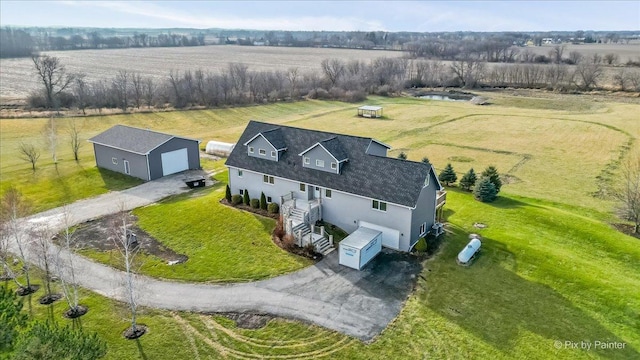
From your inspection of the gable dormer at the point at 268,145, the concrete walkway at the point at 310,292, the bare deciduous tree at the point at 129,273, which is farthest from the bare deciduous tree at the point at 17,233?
the gable dormer at the point at 268,145

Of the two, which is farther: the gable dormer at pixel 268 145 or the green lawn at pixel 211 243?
the gable dormer at pixel 268 145

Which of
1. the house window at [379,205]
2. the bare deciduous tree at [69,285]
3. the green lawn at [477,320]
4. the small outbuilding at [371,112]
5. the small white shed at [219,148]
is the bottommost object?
the green lawn at [477,320]

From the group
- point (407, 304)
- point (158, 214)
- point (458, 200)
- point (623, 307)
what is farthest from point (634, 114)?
point (158, 214)

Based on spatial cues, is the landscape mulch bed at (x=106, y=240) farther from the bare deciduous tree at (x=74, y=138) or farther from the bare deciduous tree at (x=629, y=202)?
the bare deciduous tree at (x=629, y=202)

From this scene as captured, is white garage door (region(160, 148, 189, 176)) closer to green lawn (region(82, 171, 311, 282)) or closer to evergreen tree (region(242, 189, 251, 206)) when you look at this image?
green lawn (region(82, 171, 311, 282))

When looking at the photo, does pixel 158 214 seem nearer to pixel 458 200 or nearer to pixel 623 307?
pixel 458 200

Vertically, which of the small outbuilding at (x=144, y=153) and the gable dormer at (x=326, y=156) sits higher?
the gable dormer at (x=326, y=156)

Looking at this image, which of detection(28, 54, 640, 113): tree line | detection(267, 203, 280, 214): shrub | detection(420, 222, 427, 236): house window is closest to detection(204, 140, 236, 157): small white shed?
detection(267, 203, 280, 214): shrub
